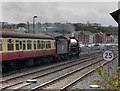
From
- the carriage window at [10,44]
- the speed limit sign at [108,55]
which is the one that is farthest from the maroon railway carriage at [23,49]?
the speed limit sign at [108,55]

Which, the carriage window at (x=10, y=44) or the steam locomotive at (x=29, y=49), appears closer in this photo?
the steam locomotive at (x=29, y=49)

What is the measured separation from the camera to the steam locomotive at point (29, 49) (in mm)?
13877

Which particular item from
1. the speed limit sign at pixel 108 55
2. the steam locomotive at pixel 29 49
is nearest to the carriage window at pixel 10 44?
the steam locomotive at pixel 29 49

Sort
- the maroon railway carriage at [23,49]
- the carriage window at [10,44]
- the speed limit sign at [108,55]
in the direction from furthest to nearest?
the carriage window at [10,44] < the maroon railway carriage at [23,49] < the speed limit sign at [108,55]

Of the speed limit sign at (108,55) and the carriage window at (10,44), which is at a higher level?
the carriage window at (10,44)

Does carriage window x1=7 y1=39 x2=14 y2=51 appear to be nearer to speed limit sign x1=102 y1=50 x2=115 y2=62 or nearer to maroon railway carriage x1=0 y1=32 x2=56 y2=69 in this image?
maroon railway carriage x1=0 y1=32 x2=56 y2=69

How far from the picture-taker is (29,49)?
16703 mm

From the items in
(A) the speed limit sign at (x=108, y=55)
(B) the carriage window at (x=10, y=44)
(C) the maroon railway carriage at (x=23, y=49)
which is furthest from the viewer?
(B) the carriage window at (x=10, y=44)

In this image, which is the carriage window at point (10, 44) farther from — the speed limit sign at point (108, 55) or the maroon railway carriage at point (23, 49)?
the speed limit sign at point (108, 55)

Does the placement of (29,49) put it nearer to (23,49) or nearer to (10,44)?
(23,49)

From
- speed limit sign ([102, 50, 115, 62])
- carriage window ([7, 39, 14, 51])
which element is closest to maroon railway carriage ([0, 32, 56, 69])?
carriage window ([7, 39, 14, 51])

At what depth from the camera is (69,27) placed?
40781mm

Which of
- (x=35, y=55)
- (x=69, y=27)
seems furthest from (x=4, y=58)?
(x=69, y=27)

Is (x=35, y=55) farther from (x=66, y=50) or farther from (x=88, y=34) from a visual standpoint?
(x=88, y=34)
